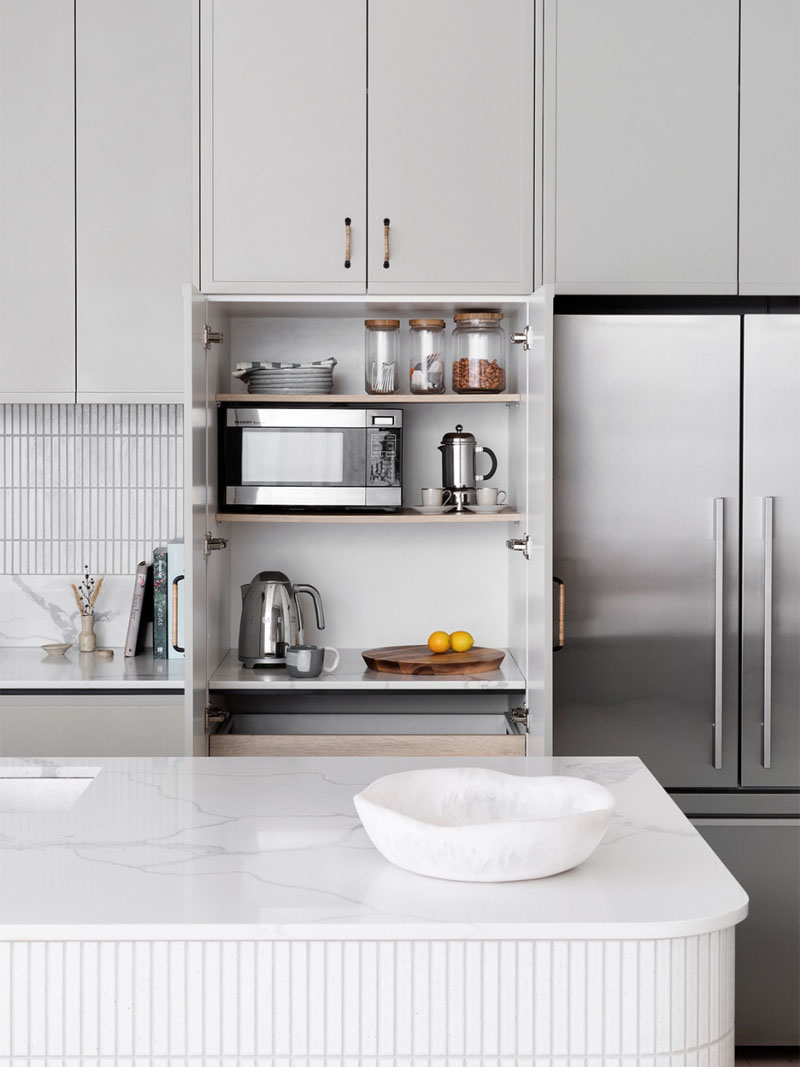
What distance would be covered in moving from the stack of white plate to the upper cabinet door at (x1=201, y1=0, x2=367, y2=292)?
0.27 m

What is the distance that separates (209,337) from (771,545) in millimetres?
1519

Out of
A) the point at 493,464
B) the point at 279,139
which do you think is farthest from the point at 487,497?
the point at 279,139

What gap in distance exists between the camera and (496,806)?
1.49 meters

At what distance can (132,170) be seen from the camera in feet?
9.32

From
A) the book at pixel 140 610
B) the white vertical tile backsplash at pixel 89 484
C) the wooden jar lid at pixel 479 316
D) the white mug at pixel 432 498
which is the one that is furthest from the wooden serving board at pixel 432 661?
the wooden jar lid at pixel 479 316

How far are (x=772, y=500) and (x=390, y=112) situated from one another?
138cm

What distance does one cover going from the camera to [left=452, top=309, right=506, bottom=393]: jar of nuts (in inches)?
115

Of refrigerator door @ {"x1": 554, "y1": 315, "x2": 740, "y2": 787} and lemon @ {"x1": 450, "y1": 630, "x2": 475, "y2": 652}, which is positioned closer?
refrigerator door @ {"x1": 554, "y1": 315, "x2": 740, "y2": 787}

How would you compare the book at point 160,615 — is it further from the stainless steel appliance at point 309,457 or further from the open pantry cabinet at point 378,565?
the stainless steel appliance at point 309,457

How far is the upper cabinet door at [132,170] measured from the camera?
9.29 ft

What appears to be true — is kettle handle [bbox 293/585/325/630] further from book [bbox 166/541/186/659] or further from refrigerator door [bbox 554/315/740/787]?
refrigerator door [bbox 554/315/740/787]

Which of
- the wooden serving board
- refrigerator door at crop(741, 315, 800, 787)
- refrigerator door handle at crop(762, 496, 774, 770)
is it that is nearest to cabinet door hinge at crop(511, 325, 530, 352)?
refrigerator door at crop(741, 315, 800, 787)

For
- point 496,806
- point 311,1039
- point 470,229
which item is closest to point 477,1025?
point 311,1039

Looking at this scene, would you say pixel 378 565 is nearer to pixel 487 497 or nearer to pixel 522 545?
pixel 487 497
